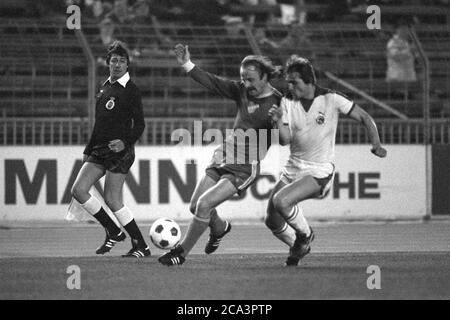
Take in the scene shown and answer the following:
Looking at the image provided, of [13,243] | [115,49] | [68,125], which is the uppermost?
[115,49]

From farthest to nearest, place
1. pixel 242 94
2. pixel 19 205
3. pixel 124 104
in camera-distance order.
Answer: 1. pixel 19 205
2. pixel 124 104
3. pixel 242 94

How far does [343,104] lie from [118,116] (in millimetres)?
2674

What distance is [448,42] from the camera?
65.1ft

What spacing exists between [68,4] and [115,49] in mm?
10308

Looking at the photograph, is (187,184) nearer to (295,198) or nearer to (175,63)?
(175,63)

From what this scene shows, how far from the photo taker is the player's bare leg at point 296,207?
433 inches

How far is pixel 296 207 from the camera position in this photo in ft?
36.6

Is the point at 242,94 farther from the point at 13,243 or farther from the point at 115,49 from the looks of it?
the point at 13,243

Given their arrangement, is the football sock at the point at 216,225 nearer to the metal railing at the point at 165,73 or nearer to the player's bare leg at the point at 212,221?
the player's bare leg at the point at 212,221

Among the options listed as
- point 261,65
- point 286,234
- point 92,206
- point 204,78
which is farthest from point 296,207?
point 92,206

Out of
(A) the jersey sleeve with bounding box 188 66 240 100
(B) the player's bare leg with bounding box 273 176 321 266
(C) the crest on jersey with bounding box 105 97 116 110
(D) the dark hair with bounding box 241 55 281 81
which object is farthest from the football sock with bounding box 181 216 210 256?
(C) the crest on jersey with bounding box 105 97 116 110

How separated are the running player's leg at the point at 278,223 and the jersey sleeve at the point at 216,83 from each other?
1.07 metres

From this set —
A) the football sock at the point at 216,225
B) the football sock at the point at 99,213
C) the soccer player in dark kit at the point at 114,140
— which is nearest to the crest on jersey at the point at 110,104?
the soccer player in dark kit at the point at 114,140
